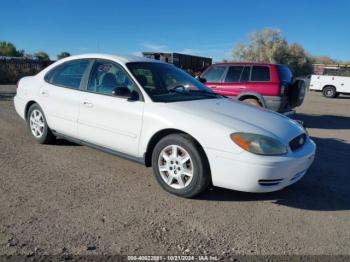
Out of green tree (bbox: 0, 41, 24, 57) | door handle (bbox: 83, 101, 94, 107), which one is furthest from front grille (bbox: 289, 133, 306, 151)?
green tree (bbox: 0, 41, 24, 57)

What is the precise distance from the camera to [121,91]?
4406 mm

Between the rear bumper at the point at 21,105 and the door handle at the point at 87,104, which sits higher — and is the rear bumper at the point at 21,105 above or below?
below

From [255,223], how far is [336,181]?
78.7 inches

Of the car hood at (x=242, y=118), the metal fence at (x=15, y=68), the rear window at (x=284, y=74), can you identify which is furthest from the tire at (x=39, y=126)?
the metal fence at (x=15, y=68)

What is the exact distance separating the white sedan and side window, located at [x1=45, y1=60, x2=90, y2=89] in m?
0.02

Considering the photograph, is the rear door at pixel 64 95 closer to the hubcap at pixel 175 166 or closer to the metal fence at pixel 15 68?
the hubcap at pixel 175 166

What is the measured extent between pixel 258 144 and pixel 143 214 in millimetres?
1396

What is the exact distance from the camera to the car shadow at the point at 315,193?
13.5 feet

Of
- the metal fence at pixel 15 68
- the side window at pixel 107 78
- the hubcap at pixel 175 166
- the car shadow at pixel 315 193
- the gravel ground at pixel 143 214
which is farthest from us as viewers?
the metal fence at pixel 15 68

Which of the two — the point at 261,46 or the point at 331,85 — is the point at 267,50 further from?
the point at 331,85

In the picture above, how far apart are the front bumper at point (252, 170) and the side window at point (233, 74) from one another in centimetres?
613

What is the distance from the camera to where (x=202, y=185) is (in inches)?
153

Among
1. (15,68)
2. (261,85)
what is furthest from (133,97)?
(15,68)

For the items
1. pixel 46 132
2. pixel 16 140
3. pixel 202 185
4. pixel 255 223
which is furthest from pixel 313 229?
pixel 16 140
